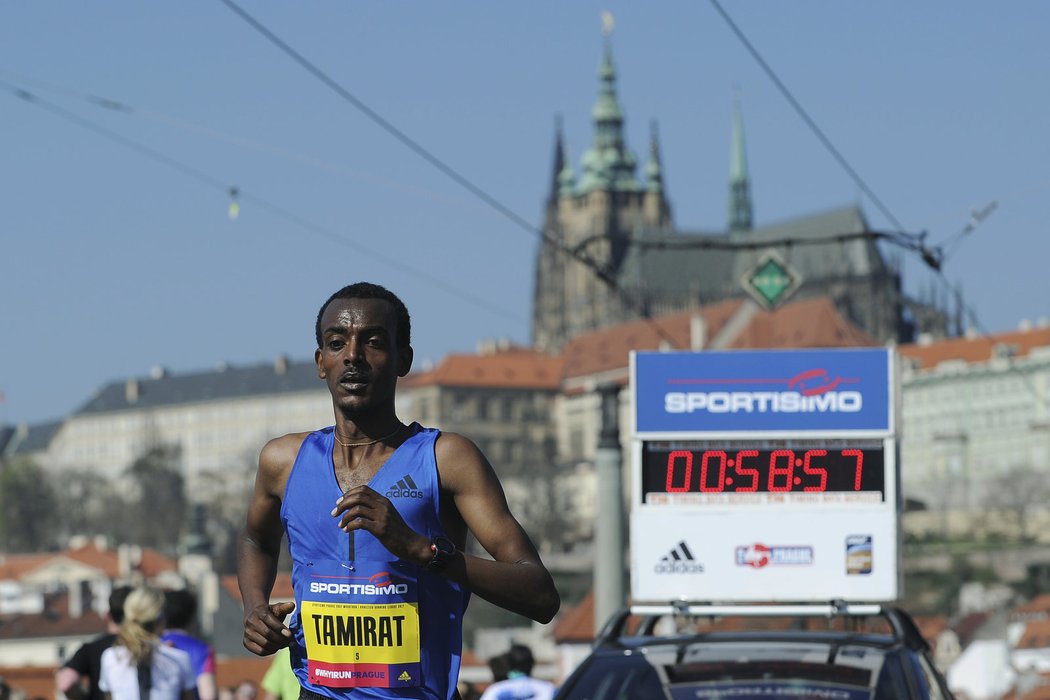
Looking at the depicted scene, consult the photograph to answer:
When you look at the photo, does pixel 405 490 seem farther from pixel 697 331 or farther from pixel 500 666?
pixel 697 331

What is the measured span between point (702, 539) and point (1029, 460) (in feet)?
500

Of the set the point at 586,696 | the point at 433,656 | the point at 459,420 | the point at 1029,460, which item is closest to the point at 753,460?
the point at 586,696

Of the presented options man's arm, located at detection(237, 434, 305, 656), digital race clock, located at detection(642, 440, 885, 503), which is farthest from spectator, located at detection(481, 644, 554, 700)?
man's arm, located at detection(237, 434, 305, 656)

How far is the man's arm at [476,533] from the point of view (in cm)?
431

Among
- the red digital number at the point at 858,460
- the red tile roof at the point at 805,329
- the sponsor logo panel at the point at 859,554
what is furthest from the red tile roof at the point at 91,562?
the red digital number at the point at 858,460

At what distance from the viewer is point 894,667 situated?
26.2 ft

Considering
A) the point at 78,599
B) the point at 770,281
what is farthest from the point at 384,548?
the point at 78,599

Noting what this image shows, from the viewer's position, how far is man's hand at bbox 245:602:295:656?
449cm

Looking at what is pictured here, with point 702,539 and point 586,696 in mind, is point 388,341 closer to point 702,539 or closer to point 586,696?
point 586,696

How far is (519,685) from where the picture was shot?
1092cm

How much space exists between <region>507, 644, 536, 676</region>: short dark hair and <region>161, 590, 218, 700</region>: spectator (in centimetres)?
301

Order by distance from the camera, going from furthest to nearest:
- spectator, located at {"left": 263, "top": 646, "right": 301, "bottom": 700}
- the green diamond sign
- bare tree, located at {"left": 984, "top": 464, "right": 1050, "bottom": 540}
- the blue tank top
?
bare tree, located at {"left": 984, "top": 464, "right": 1050, "bottom": 540}, the green diamond sign, spectator, located at {"left": 263, "top": 646, "right": 301, "bottom": 700}, the blue tank top

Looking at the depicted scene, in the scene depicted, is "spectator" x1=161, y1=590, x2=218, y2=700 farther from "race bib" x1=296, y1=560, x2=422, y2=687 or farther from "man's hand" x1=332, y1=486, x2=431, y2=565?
"man's hand" x1=332, y1=486, x2=431, y2=565

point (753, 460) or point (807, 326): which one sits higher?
point (807, 326)
